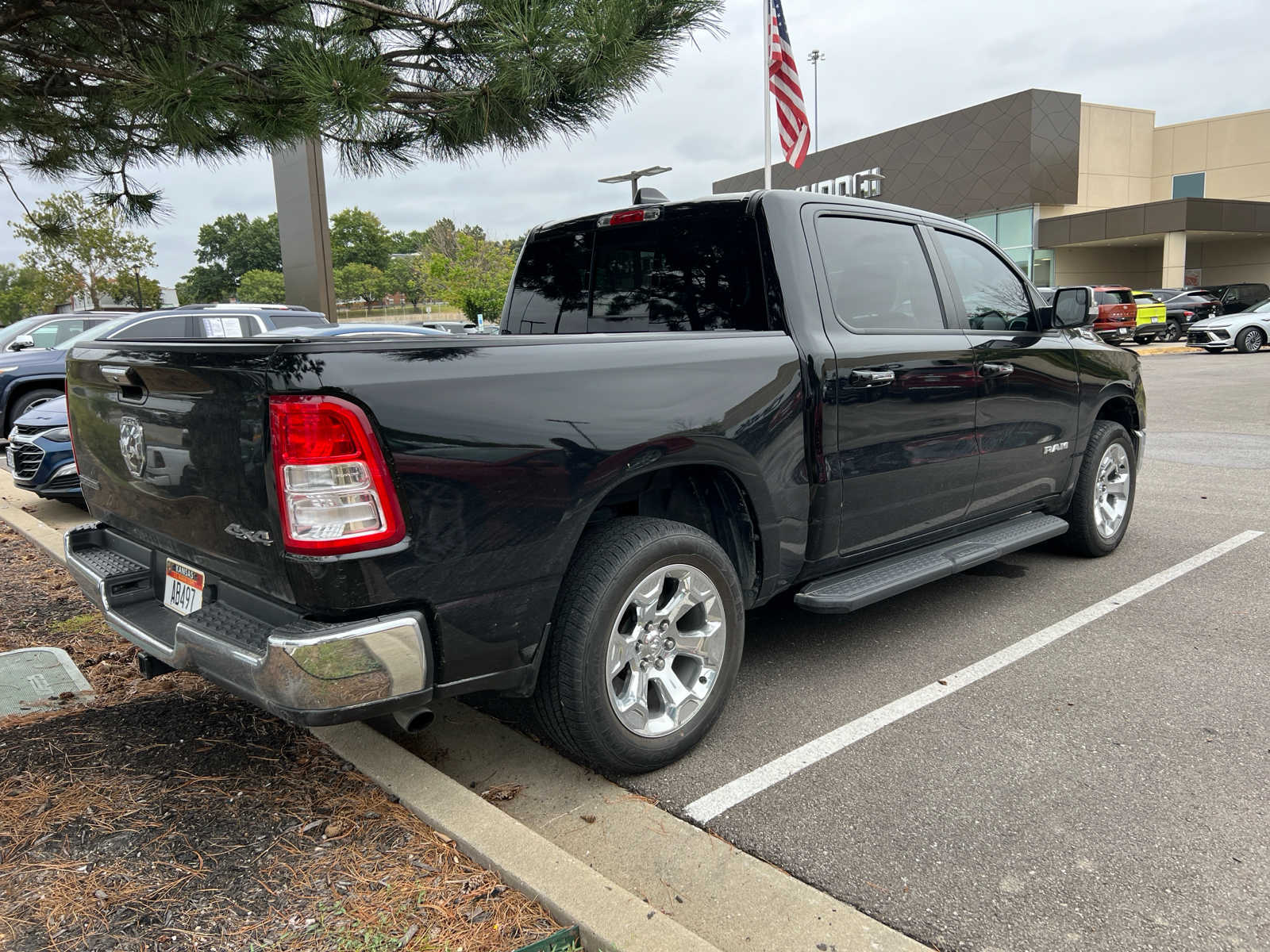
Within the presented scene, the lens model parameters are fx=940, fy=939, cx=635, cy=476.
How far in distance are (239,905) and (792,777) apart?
1691 mm

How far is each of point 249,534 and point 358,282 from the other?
8595 cm

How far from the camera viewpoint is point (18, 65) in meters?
4.08

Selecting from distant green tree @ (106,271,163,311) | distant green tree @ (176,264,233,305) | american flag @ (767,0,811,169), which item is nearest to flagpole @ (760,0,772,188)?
american flag @ (767,0,811,169)

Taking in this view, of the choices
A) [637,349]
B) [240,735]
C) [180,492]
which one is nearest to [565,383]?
[637,349]

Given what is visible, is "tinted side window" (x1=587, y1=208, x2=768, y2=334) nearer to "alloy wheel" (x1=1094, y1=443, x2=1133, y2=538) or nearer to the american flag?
"alloy wheel" (x1=1094, y1=443, x2=1133, y2=538)

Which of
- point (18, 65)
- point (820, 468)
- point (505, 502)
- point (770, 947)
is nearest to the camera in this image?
point (770, 947)

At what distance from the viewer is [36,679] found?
388 cm

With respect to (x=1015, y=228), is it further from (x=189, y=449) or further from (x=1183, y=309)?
(x=189, y=449)

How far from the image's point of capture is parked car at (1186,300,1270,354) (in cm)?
2323

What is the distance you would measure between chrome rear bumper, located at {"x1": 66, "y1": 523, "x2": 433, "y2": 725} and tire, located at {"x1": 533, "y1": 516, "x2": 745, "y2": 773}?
1.57 ft

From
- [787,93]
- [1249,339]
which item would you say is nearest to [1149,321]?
[1249,339]

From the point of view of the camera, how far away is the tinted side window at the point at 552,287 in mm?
4164

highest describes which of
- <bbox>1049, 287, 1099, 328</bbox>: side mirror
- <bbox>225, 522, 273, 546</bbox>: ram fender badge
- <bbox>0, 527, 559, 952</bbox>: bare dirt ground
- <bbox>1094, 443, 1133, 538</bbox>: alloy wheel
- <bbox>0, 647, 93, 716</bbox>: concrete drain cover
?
<bbox>1049, 287, 1099, 328</bbox>: side mirror

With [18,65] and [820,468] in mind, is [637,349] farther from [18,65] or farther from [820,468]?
[18,65]
